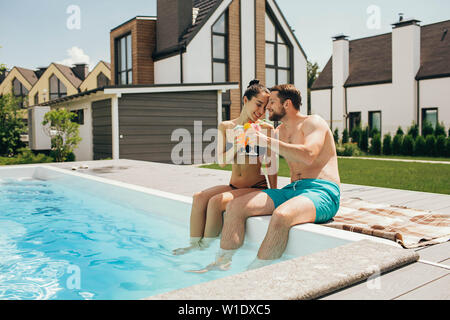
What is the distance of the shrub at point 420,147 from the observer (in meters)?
17.0

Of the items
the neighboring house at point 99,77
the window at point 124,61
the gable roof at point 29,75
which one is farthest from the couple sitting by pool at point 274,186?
the gable roof at point 29,75

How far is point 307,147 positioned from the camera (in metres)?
3.15

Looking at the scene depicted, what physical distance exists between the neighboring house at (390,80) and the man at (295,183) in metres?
17.6

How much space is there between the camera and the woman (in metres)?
3.82

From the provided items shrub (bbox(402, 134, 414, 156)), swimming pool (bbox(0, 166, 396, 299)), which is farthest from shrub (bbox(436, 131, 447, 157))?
swimming pool (bbox(0, 166, 396, 299))

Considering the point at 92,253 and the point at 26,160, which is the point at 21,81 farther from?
the point at 92,253

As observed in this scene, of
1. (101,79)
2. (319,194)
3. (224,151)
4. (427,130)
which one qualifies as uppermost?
(101,79)

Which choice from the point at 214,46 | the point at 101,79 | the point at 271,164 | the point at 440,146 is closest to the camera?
the point at 271,164

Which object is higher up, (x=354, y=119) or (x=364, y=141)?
(x=354, y=119)

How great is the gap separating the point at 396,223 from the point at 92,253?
329 cm

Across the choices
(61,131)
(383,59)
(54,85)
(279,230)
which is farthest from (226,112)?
(54,85)

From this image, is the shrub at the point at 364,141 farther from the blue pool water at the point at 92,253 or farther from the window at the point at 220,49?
the blue pool water at the point at 92,253

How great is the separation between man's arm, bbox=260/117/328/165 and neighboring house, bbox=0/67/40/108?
4352 centimetres
